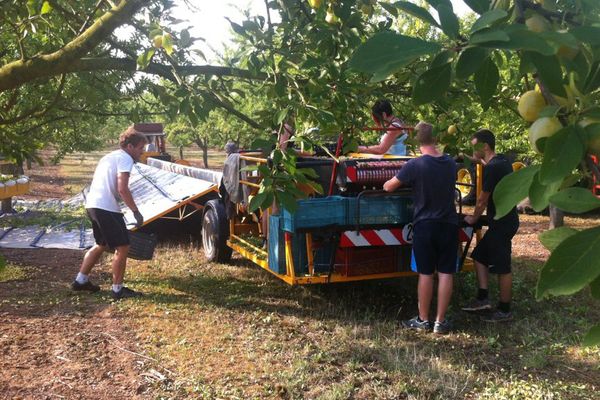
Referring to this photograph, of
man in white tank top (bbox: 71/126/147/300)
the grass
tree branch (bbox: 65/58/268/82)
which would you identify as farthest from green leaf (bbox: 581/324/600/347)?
man in white tank top (bbox: 71/126/147/300)

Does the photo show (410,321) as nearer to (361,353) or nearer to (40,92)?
(361,353)

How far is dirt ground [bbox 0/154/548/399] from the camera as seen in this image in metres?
4.02

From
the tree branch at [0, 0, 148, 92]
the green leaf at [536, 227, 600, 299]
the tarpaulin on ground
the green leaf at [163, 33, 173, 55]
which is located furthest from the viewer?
the tarpaulin on ground

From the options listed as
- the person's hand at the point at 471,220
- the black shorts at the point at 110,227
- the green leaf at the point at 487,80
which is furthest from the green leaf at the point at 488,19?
the black shorts at the point at 110,227

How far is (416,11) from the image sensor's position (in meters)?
1.02

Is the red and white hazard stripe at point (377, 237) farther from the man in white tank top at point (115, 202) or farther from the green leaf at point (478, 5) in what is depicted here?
the green leaf at point (478, 5)

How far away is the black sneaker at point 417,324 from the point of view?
17.1 feet

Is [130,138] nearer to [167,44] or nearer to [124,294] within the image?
[124,294]

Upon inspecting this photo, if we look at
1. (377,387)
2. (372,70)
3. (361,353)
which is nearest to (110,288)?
(361,353)

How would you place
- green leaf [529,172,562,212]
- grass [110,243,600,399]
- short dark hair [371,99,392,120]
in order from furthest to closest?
short dark hair [371,99,392,120]
grass [110,243,600,399]
green leaf [529,172,562,212]

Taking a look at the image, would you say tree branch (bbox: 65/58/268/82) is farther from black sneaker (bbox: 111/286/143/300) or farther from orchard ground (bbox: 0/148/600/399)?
black sneaker (bbox: 111/286/143/300)

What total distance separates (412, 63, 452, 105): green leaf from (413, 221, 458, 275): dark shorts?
14.1ft

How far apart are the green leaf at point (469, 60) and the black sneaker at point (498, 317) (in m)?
4.92

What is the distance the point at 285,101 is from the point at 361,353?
2.26 m
